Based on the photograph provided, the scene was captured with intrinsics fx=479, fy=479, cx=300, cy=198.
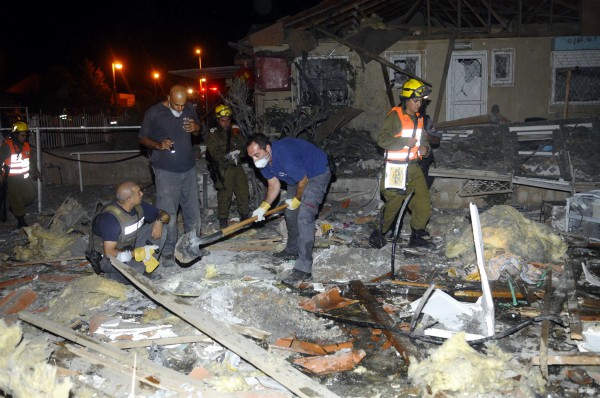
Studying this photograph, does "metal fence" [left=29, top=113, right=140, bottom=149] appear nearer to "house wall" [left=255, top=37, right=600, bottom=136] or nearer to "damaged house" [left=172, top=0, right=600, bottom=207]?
"damaged house" [left=172, top=0, right=600, bottom=207]

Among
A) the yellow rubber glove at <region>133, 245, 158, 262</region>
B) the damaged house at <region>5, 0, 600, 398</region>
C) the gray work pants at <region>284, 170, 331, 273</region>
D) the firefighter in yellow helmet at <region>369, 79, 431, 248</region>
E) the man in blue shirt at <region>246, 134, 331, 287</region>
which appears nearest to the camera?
the damaged house at <region>5, 0, 600, 398</region>

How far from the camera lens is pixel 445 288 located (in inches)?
196

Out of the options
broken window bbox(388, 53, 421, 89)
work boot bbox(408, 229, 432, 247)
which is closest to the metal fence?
broken window bbox(388, 53, 421, 89)

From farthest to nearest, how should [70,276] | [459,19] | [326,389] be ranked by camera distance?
[459,19]
[70,276]
[326,389]

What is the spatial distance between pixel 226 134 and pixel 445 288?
173 inches

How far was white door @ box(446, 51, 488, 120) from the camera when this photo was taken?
1234 cm

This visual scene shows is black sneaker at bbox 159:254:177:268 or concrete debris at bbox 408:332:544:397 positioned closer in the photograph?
concrete debris at bbox 408:332:544:397

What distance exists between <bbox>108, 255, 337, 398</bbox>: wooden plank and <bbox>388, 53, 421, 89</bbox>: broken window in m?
9.28

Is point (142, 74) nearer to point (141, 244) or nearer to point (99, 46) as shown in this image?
point (99, 46)

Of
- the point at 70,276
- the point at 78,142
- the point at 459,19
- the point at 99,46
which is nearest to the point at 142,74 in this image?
the point at 99,46

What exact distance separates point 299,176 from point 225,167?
113 inches

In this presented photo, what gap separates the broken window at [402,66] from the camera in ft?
39.8

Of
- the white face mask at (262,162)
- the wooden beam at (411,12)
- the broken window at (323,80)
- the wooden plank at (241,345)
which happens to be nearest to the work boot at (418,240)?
the white face mask at (262,162)

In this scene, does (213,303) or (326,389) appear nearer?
(326,389)
